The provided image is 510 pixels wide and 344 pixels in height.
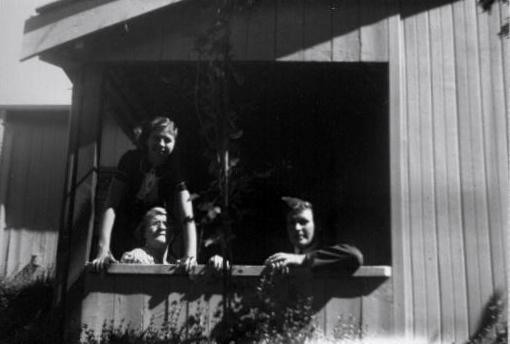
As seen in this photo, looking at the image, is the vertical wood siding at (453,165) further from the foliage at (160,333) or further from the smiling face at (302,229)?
the foliage at (160,333)

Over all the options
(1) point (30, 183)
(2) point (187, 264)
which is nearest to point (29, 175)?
(1) point (30, 183)

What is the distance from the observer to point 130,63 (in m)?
5.34

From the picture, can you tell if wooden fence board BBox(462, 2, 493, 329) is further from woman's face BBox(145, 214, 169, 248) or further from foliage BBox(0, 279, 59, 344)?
foliage BBox(0, 279, 59, 344)

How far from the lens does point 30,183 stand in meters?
9.84

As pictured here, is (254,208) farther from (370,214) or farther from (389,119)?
(389,119)

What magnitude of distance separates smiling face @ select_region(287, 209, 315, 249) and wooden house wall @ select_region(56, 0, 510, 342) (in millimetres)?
717

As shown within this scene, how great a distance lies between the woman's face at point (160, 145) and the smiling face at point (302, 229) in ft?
4.01

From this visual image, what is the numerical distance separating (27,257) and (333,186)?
4.88m

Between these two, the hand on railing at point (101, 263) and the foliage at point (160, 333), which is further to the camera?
the hand on railing at point (101, 263)

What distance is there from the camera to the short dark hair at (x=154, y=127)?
5.33 metres

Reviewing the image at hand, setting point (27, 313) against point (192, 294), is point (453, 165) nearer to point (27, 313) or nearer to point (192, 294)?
point (192, 294)

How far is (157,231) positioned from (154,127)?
88 cm

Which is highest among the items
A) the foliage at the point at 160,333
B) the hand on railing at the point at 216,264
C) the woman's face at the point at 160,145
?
the woman's face at the point at 160,145

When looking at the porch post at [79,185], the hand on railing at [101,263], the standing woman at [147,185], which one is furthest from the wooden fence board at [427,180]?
the porch post at [79,185]
